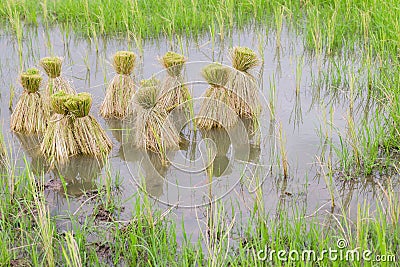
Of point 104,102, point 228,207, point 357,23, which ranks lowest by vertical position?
point 228,207

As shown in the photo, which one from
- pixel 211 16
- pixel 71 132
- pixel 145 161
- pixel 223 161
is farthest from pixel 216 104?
pixel 211 16

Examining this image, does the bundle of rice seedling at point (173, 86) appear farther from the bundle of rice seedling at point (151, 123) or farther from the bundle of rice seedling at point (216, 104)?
the bundle of rice seedling at point (151, 123)

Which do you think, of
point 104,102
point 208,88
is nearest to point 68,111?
point 104,102

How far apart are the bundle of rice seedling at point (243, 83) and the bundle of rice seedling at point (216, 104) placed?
0.10 metres

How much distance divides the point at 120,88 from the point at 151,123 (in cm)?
76

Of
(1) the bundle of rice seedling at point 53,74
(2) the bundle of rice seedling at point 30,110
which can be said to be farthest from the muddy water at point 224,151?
(1) the bundle of rice seedling at point 53,74

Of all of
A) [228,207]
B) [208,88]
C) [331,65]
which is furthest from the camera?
[331,65]

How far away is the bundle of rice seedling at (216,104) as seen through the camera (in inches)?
173

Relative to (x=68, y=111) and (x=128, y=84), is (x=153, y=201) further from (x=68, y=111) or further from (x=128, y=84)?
(x=128, y=84)

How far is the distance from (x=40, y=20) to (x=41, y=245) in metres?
4.57

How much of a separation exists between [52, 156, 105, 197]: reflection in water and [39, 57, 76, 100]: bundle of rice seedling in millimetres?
814

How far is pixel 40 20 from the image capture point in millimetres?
7102

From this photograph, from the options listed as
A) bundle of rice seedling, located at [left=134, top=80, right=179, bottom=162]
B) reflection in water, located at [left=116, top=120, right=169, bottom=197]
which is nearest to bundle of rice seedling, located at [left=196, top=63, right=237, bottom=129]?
bundle of rice seedling, located at [left=134, top=80, right=179, bottom=162]

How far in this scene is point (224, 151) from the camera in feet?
14.1
